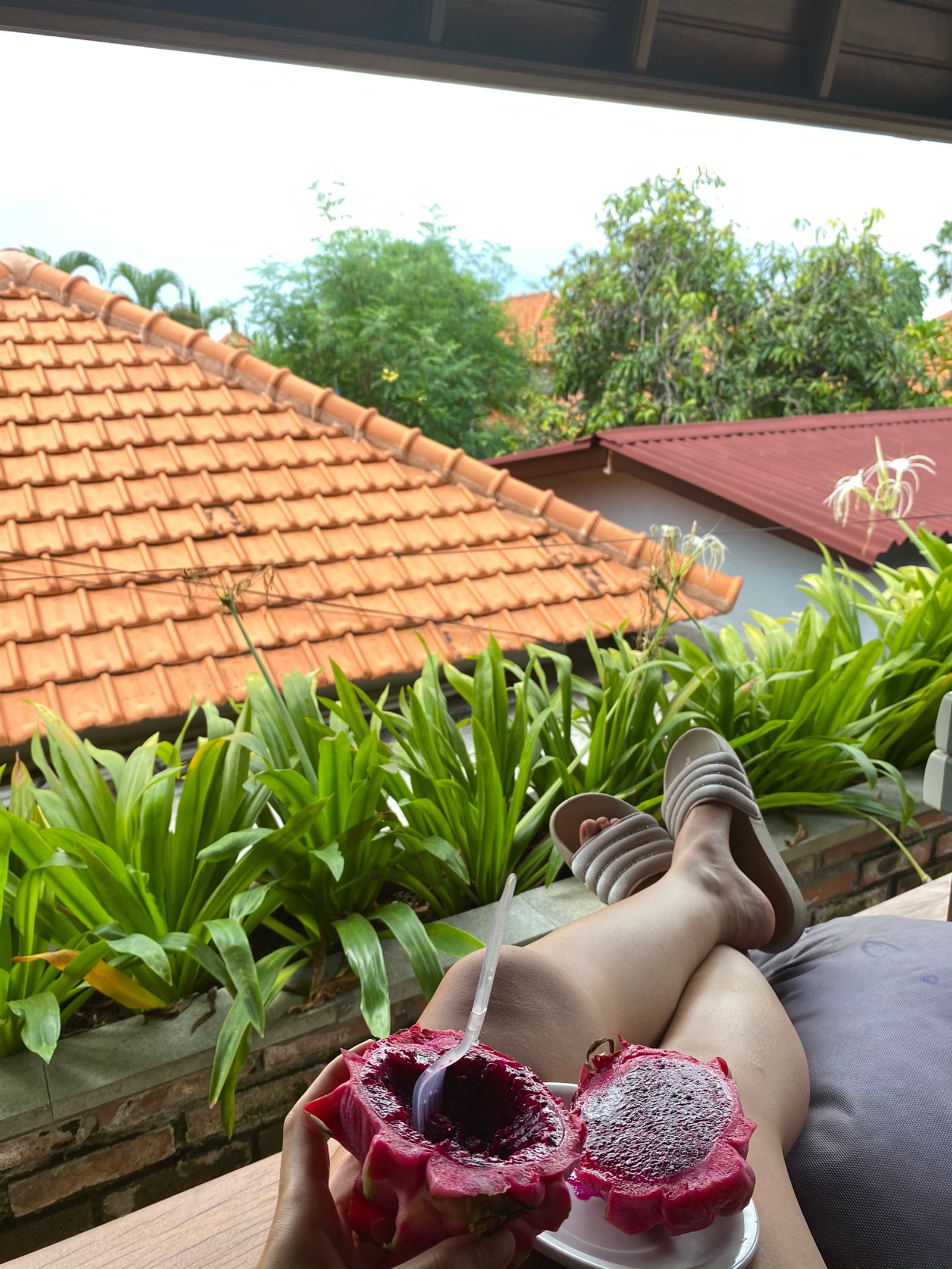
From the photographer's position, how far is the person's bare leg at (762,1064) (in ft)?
1.96

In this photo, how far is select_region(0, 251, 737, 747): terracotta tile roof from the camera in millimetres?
2469

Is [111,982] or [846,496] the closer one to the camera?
[111,982]

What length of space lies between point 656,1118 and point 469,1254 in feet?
0.62

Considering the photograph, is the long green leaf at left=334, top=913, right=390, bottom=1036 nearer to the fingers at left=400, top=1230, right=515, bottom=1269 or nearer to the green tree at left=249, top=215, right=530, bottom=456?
the fingers at left=400, top=1230, right=515, bottom=1269

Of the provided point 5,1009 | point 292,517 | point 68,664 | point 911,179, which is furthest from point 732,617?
point 911,179

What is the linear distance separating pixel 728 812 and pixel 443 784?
389mm

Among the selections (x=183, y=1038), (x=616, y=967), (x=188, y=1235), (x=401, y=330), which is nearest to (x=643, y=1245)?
(x=616, y=967)

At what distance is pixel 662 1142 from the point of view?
1.85 feet

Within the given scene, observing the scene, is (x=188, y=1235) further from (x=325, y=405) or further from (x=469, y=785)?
(x=325, y=405)

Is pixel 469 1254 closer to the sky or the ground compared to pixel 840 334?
closer to the ground

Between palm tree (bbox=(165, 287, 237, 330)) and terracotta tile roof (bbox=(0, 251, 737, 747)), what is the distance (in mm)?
13856

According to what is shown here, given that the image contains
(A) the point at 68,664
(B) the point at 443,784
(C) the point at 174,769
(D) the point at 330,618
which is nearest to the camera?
(C) the point at 174,769

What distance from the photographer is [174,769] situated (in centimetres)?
119

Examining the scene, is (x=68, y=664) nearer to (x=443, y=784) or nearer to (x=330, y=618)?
(x=330, y=618)
